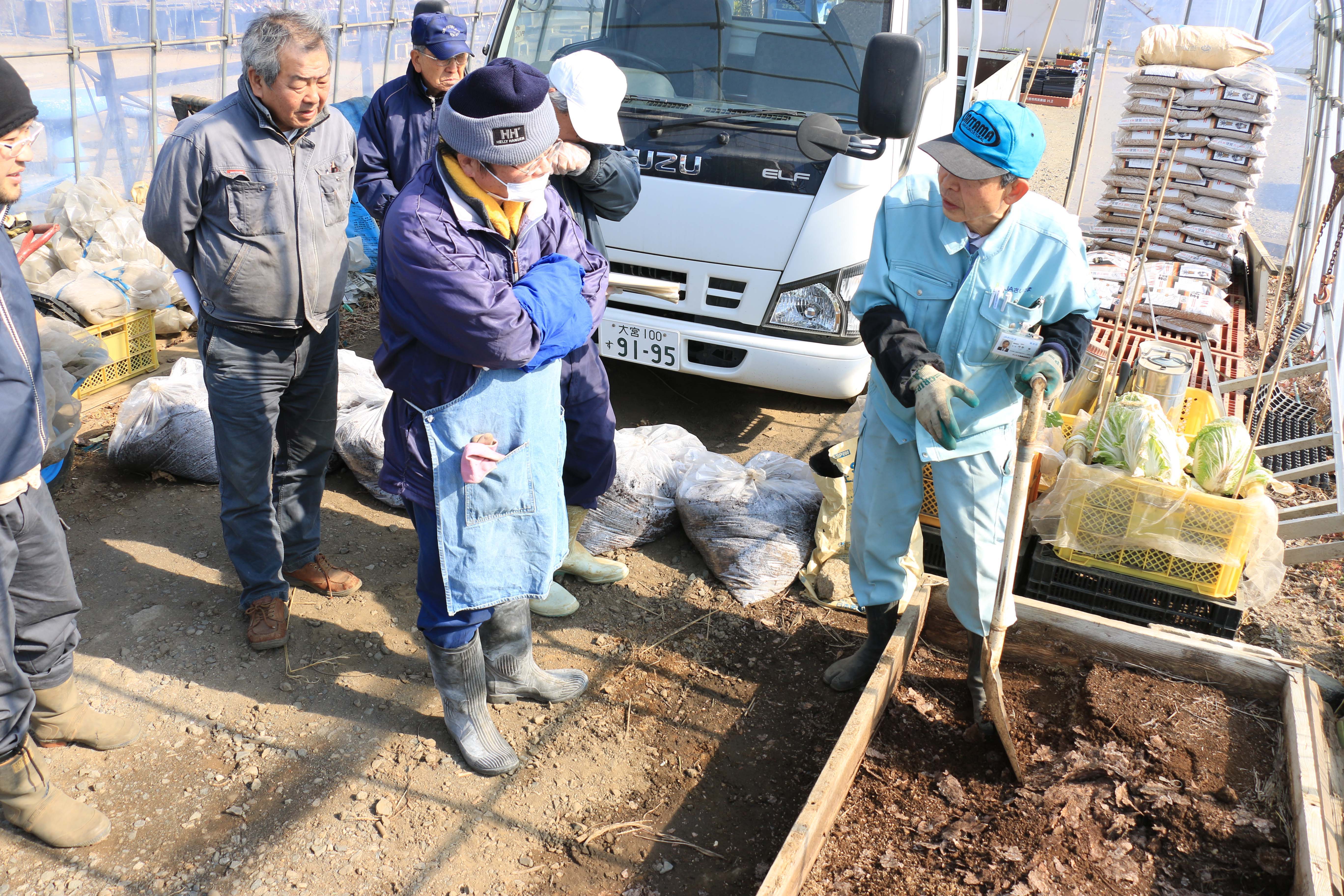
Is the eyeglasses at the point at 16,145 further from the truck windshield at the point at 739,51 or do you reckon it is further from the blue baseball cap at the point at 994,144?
the truck windshield at the point at 739,51

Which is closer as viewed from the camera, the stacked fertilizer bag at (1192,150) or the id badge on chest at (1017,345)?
the id badge on chest at (1017,345)

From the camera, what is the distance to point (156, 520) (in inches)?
161

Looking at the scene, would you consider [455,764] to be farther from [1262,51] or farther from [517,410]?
[1262,51]

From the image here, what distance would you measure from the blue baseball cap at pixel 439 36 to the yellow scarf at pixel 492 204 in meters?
1.59

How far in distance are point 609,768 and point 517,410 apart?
4.06 ft

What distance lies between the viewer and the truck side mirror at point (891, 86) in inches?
147

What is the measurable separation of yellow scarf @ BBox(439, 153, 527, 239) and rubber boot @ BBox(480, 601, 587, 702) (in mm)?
1103

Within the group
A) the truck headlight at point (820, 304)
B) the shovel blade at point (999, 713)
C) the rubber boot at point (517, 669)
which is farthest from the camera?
the truck headlight at point (820, 304)

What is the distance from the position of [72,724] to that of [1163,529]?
3531 millimetres

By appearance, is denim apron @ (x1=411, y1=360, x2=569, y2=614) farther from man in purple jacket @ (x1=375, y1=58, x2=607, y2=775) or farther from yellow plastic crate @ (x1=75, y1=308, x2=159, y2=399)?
yellow plastic crate @ (x1=75, y1=308, x2=159, y2=399)

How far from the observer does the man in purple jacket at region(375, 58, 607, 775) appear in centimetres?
218

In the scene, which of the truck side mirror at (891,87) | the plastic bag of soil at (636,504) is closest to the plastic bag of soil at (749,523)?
the plastic bag of soil at (636,504)

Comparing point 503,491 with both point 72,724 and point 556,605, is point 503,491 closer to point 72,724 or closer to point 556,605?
point 556,605

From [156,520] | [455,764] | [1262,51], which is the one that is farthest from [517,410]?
[1262,51]
